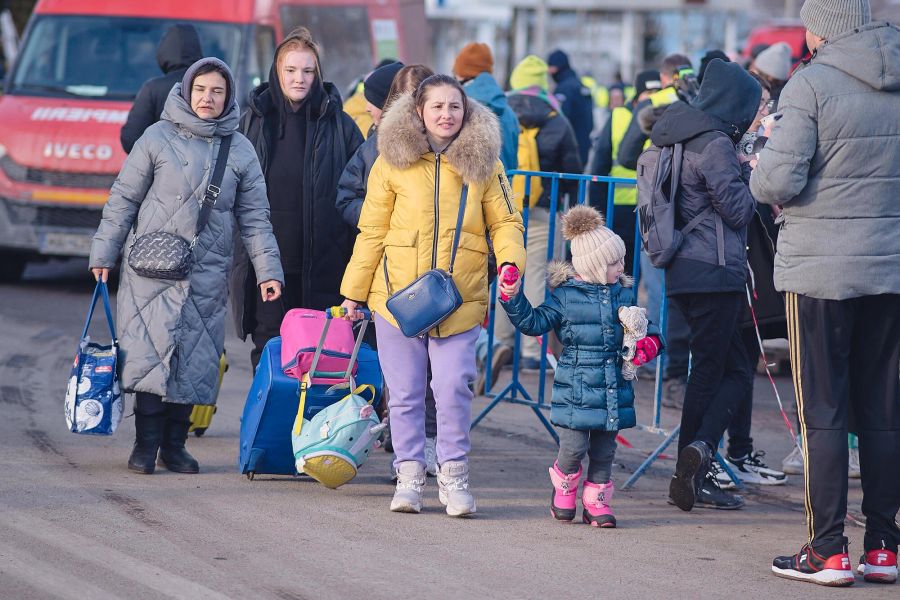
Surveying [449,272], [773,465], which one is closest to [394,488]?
[449,272]

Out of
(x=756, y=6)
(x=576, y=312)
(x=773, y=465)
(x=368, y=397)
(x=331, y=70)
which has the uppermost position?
(x=756, y=6)

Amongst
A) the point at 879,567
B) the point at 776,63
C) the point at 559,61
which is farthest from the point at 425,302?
the point at 559,61

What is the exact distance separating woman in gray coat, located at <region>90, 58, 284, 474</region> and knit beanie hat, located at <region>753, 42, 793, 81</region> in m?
3.50

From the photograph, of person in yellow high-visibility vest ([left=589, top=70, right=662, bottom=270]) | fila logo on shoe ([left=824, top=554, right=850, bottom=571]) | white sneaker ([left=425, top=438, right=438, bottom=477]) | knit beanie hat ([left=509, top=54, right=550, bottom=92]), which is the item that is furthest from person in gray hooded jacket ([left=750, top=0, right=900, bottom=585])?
knit beanie hat ([left=509, top=54, right=550, bottom=92])

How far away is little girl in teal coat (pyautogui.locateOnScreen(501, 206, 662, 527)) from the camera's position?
591 centimetres

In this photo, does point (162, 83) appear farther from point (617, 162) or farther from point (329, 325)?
point (617, 162)

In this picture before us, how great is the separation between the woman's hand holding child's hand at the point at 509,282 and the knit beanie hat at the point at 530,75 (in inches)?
202

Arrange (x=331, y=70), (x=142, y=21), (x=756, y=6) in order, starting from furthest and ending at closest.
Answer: (x=756, y=6) → (x=331, y=70) → (x=142, y=21)

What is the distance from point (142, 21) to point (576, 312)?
26.8 ft

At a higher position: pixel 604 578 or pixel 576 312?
pixel 576 312

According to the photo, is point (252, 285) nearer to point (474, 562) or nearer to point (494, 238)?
point (494, 238)

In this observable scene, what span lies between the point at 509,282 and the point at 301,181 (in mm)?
1791

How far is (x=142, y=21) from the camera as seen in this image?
1295 centimetres

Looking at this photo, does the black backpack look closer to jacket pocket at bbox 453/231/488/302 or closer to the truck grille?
jacket pocket at bbox 453/231/488/302
